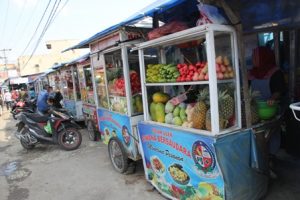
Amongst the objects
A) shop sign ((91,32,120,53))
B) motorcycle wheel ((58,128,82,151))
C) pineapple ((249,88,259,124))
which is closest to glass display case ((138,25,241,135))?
pineapple ((249,88,259,124))

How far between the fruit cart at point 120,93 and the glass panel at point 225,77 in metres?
1.70

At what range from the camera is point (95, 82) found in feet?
19.1

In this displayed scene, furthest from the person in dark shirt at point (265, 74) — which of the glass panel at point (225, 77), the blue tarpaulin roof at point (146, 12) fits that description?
the blue tarpaulin roof at point (146, 12)

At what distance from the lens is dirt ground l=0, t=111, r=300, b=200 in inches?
157

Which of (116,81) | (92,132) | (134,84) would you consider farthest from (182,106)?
(92,132)

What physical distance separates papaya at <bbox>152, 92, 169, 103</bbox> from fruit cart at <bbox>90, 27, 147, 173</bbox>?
1.96ft

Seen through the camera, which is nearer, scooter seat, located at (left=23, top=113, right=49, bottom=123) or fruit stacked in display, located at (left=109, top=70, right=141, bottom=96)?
→ fruit stacked in display, located at (left=109, top=70, right=141, bottom=96)

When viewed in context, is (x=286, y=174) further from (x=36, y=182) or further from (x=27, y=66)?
(x=27, y=66)

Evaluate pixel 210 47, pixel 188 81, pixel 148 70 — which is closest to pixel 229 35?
pixel 210 47

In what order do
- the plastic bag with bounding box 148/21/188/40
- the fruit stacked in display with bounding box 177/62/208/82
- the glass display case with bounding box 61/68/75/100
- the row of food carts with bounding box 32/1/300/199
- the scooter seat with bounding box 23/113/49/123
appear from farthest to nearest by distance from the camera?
the glass display case with bounding box 61/68/75/100, the scooter seat with bounding box 23/113/49/123, the plastic bag with bounding box 148/21/188/40, the fruit stacked in display with bounding box 177/62/208/82, the row of food carts with bounding box 32/1/300/199

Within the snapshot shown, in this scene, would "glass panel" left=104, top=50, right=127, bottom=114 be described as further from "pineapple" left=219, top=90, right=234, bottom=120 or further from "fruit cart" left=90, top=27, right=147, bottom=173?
"pineapple" left=219, top=90, right=234, bottom=120

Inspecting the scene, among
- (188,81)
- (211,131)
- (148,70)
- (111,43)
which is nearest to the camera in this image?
(211,131)

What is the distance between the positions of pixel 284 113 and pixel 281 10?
164 cm

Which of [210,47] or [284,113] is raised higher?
[210,47]
